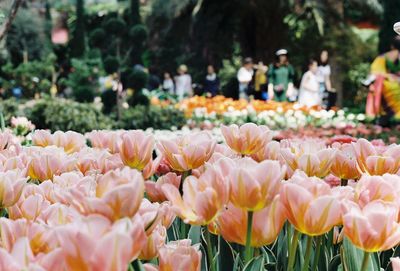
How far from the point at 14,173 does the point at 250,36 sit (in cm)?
2155

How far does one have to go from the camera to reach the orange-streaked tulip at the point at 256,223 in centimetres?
108

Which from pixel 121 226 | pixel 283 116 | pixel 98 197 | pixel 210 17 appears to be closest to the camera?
pixel 121 226

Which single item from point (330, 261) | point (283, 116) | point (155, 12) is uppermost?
point (155, 12)

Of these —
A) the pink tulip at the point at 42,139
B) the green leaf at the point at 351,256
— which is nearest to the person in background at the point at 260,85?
the pink tulip at the point at 42,139

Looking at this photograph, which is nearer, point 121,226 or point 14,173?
point 121,226

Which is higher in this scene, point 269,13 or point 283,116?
point 269,13

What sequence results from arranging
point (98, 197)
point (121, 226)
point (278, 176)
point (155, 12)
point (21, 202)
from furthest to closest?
point (155, 12), point (21, 202), point (278, 176), point (98, 197), point (121, 226)

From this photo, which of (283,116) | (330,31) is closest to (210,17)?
(330,31)

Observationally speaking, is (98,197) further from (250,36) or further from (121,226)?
(250,36)

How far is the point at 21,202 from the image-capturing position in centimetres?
119

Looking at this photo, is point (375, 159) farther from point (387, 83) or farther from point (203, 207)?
point (387, 83)

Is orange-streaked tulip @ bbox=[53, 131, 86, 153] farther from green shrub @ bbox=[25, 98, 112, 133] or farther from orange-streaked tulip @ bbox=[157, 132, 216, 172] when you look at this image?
green shrub @ bbox=[25, 98, 112, 133]

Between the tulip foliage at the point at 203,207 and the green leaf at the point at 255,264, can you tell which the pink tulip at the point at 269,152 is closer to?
the tulip foliage at the point at 203,207

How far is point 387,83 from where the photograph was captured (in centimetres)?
1067
